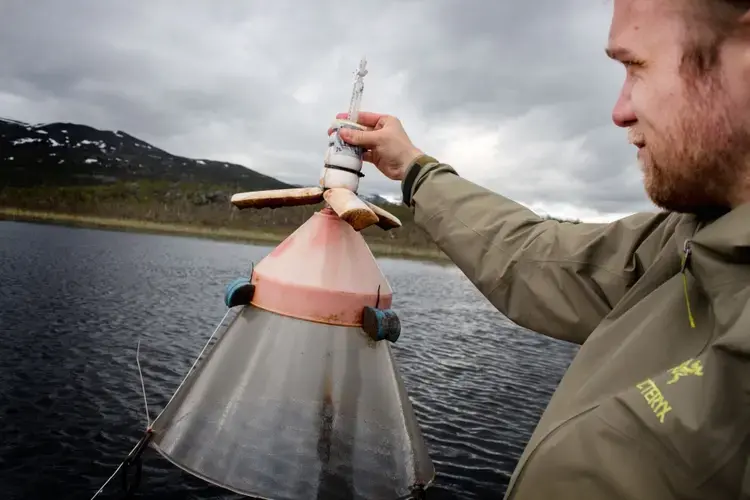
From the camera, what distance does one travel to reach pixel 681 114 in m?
1.51

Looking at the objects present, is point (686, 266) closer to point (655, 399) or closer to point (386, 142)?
point (655, 399)

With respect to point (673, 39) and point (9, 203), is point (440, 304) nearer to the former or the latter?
point (673, 39)

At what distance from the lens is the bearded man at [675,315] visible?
3.88 feet

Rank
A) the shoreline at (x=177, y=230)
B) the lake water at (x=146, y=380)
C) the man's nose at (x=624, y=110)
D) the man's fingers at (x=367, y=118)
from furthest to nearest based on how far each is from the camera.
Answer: the shoreline at (x=177, y=230) < the lake water at (x=146, y=380) < the man's fingers at (x=367, y=118) < the man's nose at (x=624, y=110)

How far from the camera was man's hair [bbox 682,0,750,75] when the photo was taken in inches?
55.6

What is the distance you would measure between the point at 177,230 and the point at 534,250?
13611 centimetres

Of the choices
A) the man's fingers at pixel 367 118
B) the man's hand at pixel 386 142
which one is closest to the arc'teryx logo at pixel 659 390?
the man's hand at pixel 386 142

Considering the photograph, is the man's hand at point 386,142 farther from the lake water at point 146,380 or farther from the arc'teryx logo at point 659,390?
the lake water at point 146,380

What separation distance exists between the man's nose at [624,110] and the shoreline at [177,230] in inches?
4232

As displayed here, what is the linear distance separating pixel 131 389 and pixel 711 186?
45.8ft

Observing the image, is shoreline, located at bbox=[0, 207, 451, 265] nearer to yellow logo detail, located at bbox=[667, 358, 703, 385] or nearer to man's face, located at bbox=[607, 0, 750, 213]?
man's face, located at bbox=[607, 0, 750, 213]

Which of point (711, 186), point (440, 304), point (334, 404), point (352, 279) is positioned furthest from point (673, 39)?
point (440, 304)

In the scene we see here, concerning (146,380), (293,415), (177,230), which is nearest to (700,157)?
(293,415)

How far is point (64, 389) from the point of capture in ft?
42.2
